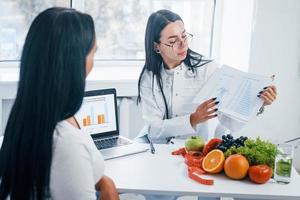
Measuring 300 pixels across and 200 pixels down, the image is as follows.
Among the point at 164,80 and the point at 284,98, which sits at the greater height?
the point at 164,80

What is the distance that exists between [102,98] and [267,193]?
870 mm

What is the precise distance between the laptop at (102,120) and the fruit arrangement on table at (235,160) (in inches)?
11.8

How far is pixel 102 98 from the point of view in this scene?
1.81 metres

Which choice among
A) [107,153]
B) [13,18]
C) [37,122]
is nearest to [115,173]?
[107,153]

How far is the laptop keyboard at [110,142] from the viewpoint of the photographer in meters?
1.67

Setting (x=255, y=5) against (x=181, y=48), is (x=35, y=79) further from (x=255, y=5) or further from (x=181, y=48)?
(x=255, y=5)

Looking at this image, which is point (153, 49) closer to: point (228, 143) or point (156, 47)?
point (156, 47)

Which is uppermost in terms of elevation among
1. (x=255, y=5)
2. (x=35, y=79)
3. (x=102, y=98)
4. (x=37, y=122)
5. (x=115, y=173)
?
(x=255, y=5)

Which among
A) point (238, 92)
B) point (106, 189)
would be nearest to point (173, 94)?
point (238, 92)

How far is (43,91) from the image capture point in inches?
36.3

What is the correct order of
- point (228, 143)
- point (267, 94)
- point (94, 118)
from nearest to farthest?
point (228, 143)
point (267, 94)
point (94, 118)

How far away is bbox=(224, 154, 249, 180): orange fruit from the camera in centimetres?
133

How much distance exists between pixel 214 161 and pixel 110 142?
0.52 metres

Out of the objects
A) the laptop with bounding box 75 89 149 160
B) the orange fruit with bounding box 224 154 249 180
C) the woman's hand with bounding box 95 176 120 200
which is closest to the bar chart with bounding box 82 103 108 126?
the laptop with bounding box 75 89 149 160
